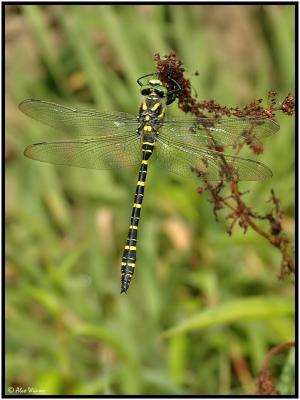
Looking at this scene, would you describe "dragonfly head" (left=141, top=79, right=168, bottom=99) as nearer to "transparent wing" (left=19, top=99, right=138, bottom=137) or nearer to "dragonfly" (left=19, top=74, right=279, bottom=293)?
"dragonfly" (left=19, top=74, right=279, bottom=293)

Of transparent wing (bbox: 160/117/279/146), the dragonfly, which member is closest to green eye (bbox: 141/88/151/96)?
the dragonfly

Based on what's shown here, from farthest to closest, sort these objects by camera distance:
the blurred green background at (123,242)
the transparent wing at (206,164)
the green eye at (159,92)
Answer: the blurred green background at (123,242) < the green eye at (159,92) < the transparent wing at (206,164)

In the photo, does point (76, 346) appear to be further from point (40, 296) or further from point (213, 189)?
point (213, 189)

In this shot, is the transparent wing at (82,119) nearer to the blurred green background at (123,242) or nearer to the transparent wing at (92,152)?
the transparent wing at (92,152)

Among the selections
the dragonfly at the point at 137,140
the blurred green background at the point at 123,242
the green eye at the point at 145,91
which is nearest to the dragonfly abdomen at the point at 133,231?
the dragonfly at the point at 137,140

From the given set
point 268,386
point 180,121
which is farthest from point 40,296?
point 268,386

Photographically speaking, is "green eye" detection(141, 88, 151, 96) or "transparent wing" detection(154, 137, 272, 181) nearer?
"transparent wing" detection(154, 137, 272, 181)

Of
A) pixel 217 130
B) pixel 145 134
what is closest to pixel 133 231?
pixel 145 134

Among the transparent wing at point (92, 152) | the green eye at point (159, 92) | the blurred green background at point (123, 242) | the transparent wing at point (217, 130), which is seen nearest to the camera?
the transparent wing at point (217, 130)
